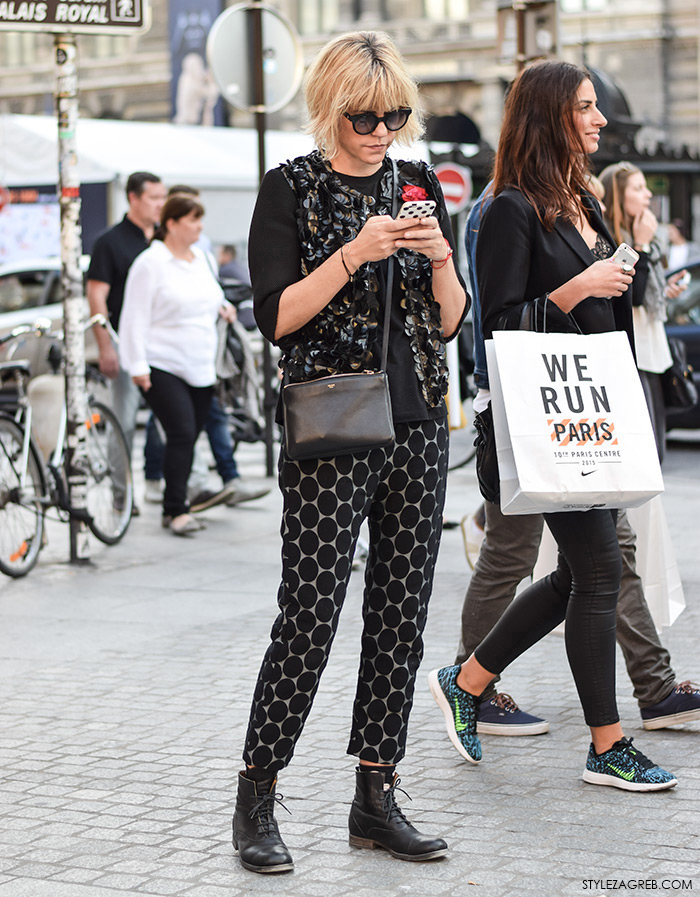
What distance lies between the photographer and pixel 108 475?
8711mm

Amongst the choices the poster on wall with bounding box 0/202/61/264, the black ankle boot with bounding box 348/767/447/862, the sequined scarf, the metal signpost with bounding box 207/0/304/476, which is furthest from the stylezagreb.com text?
the poster on wall with bounding box 0/202/61/264

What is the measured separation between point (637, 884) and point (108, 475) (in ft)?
18.7

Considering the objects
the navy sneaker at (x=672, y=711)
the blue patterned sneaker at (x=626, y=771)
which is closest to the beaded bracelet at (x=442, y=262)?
the blue patterned sneaker at (x=626, y=771)

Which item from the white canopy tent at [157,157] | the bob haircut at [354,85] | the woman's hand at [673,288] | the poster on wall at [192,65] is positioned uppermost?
the poster on wall at [192,65]

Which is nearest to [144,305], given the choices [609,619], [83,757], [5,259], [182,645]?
[182,645]

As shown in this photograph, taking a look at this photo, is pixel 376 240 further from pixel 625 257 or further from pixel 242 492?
pixel 242 492

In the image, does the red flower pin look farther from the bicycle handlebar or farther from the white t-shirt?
the white t-shirt

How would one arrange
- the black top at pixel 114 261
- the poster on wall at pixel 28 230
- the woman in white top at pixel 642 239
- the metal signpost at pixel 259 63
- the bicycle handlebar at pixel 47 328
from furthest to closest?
the poster on wall at pixel 28 230 < the metal signpost at pixel 259 63 < the black top at pixel 114 261 < the bicycle handlebar at pixel 47 328 < the woman in white top at pixel 642 239

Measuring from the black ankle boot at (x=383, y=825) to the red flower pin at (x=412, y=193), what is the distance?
1.37 metres

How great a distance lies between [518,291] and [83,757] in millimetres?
1935

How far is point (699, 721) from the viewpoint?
4852 mm

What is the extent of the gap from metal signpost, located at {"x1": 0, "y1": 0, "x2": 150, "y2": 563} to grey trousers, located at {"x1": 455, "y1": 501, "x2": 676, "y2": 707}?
3535 mm

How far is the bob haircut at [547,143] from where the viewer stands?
4.15 meters

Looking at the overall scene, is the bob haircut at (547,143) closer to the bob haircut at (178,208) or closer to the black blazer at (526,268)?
the black blazer at (526,268)
